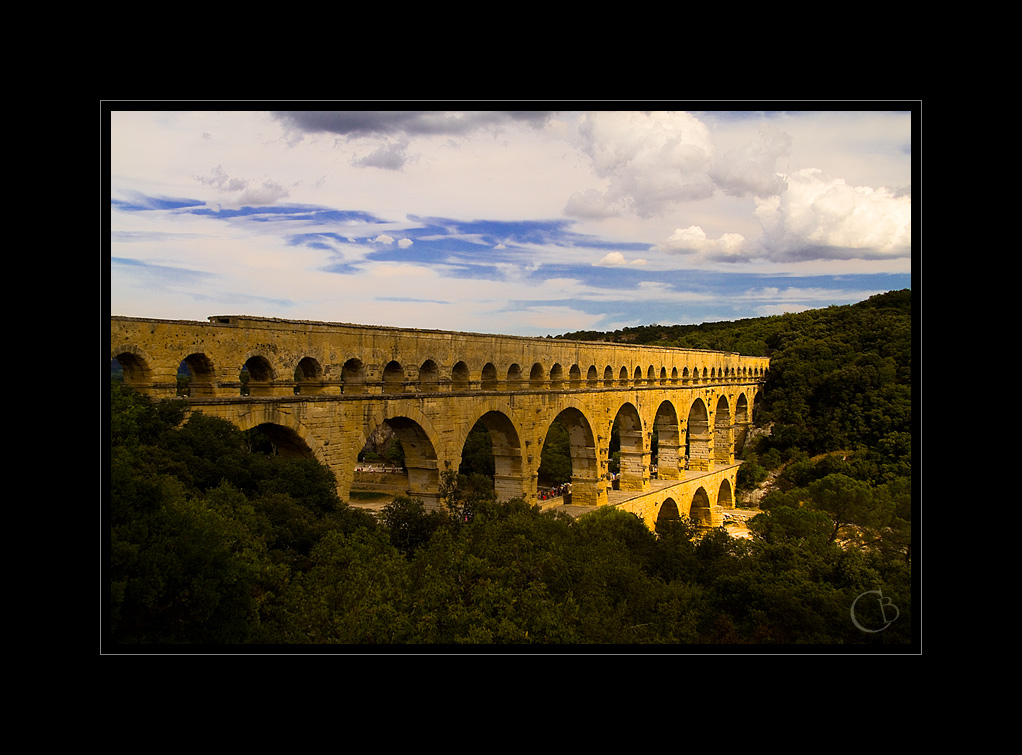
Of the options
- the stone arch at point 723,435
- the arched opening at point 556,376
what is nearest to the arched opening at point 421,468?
the arched opening at point 556,376

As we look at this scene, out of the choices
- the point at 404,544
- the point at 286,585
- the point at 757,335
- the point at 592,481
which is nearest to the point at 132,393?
the point at 286,585

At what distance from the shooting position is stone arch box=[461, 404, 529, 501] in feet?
62.6

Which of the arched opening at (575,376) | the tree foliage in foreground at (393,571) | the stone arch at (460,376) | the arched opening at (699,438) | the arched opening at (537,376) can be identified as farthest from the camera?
the arched opening at (699,438)

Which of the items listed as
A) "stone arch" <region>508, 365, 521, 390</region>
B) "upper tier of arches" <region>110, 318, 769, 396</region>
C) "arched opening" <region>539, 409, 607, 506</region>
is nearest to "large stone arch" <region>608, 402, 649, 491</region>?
"upper tier of arches" <region>110, 318, 769, 396</region>

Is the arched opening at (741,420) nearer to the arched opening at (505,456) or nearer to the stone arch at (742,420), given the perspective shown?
the stone arch at (742,420)

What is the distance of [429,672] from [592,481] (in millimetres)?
16624

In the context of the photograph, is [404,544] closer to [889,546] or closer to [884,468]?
[889,546]

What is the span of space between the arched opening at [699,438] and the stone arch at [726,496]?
1.07 m

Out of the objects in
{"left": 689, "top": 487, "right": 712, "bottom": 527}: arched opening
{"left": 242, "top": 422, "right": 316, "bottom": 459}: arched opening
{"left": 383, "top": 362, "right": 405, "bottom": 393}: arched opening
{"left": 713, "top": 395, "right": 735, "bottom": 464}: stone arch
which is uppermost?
{"left": 383, "top": 362, "right": 405, "bottom": 393}: arched opening

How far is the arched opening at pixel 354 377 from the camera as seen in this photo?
567 inches

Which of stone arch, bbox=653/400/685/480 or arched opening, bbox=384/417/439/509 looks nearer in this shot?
arched opening, bbox=384/417/439/509

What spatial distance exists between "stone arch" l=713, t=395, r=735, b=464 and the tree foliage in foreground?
23398mm

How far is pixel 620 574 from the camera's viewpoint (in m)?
10.8

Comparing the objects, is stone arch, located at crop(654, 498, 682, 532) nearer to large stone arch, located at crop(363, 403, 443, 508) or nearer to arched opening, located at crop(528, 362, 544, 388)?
arched opening, located at crop(528, 362, 544, 388)
